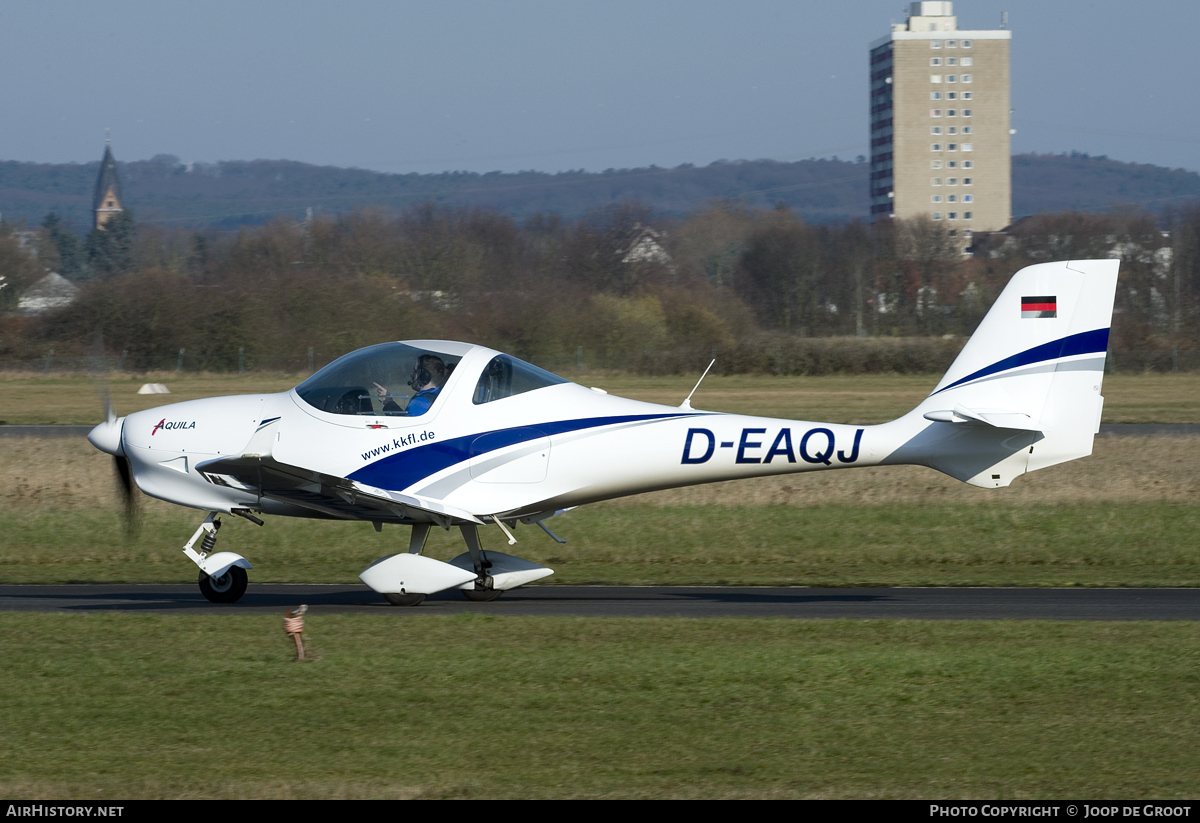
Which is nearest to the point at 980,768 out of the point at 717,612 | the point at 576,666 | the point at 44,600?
the point at 576,666

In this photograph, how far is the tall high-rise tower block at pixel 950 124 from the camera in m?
174

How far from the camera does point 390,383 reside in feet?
37.5

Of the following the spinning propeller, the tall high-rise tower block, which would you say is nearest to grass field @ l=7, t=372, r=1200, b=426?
the spinning propeller

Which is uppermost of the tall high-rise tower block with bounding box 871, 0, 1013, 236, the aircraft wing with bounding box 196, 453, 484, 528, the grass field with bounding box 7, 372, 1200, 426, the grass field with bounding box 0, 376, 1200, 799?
the tall high-rise tower block with bounding box 871, 0, 1013, 236

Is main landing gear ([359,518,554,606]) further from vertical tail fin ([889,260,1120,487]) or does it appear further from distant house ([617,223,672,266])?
distant house ([617,223,672,266])

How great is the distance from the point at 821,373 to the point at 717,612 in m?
40.2

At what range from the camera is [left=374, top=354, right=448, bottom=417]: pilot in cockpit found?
450 inches

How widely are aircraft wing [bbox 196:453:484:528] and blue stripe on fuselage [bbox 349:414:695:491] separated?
101mm

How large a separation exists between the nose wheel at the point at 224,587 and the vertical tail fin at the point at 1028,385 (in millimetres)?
6138

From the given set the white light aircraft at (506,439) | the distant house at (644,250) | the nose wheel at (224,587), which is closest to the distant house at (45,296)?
the distant house at (644,250)

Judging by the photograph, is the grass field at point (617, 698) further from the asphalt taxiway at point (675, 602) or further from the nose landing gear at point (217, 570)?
the nose landing gear at point (217, 570)

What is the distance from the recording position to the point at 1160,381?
4653 centimetres

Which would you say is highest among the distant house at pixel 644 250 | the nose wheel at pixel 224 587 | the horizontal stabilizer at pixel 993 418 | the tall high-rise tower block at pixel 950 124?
the tall high-rise tower block at pixel 950 124
